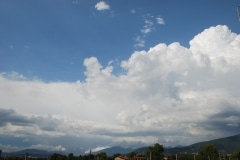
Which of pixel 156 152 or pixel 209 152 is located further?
pixel 209 152

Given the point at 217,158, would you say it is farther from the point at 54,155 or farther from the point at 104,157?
the point at 54,155

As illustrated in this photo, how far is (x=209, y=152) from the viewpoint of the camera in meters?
162

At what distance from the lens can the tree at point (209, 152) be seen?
16012 centimetres

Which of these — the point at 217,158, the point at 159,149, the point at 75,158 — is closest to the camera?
the point at 159,149

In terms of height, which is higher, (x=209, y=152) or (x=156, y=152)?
(x=156, y=152)

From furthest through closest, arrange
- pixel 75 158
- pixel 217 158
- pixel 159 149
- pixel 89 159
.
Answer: pixel 75 158 < pixel 89 159 < pixel 217 158 < pixel 159 149

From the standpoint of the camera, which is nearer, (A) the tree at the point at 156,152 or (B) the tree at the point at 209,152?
(A) the tree at the point at 156,152

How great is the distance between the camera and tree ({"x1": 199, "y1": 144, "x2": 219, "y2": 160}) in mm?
160125

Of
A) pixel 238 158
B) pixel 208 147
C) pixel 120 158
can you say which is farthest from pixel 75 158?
pixel 238 158

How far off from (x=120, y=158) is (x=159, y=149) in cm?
4648

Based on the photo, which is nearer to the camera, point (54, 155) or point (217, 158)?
point (217, 158)

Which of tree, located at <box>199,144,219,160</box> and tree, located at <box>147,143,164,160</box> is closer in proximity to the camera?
tree, located at <box>147,143,164,160</box>

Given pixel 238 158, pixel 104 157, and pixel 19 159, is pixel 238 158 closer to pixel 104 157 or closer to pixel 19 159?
pixel 104 157

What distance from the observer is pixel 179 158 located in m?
196
